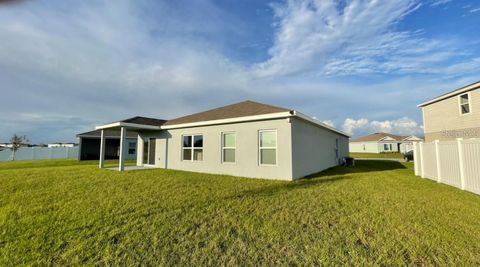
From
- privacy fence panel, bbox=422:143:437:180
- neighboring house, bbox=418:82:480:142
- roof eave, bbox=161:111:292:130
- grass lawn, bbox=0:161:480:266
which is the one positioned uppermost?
neighboring house, bbox=418:82:480:142

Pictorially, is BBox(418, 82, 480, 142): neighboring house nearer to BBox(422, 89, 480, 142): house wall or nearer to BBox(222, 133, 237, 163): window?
BBox(422, 89, 480, 142): house wall

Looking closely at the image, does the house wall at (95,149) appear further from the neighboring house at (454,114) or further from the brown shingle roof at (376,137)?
the brown shingle roof at (376,137)

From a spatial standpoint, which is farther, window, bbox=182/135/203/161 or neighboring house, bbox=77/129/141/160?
neighboring house, bbox=77/129/141/160

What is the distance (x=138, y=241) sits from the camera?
348 cm

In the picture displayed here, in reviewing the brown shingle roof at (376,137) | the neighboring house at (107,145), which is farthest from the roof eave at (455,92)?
the brown shingle roof at (376,137)

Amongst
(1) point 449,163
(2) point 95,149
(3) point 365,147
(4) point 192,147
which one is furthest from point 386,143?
(2) point 95,149

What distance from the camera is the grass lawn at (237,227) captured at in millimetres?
3012

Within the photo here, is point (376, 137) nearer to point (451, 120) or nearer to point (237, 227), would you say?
point (451, 120)

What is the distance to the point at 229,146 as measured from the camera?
1094 cm

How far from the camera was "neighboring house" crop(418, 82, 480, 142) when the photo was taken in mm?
13363

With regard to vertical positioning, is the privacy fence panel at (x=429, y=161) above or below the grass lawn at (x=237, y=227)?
above

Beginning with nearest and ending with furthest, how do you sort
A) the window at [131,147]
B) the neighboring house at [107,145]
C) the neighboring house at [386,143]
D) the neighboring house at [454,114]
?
1. the neighboring house at [454,114]
2. the neighboring house at [107,145]
3. the window at [131,147]
4. the neighboring house at [386,143]

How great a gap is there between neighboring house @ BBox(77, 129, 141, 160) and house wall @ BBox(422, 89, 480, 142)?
91.0 ft

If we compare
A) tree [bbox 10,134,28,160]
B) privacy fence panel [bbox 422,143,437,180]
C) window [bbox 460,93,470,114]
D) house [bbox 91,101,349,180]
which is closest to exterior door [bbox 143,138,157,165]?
house [bbox 91,101,349,180]
